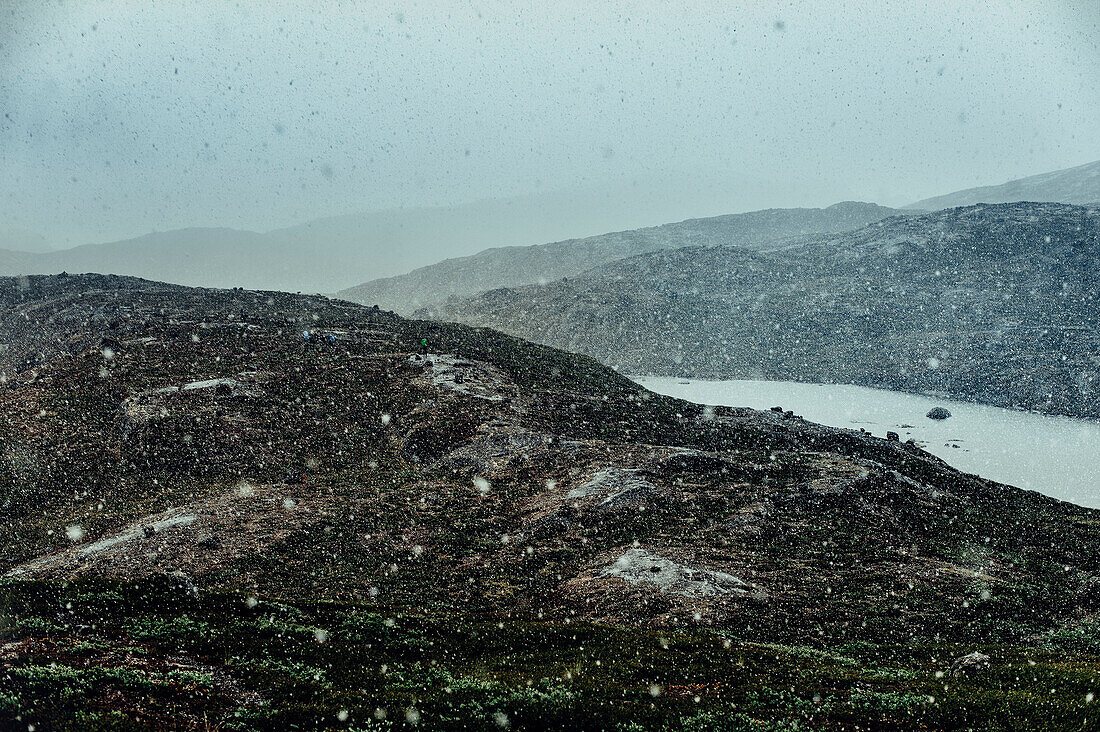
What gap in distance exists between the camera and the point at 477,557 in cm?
2822

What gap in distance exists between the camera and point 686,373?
12400 cm

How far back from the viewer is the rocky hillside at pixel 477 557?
13016 mm

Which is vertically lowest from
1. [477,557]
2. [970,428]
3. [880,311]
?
[970,428]

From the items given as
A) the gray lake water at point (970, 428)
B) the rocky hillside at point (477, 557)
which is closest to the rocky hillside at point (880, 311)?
the gray lake water at point (970, 428)

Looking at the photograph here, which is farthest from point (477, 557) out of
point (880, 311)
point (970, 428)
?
point (880, 311)

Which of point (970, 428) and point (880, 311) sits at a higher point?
point (880, 311)

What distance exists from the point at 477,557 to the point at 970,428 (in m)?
72.2

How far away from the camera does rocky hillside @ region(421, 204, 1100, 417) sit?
95.1m

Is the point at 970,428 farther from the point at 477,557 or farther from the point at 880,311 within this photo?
the point at 477,557

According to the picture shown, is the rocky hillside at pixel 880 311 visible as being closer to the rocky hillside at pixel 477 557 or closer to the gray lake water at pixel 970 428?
the gray lake water at pixel 970 428

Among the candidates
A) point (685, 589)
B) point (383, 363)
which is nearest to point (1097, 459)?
point (685, 589)

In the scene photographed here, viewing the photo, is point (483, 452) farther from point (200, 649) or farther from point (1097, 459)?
point (1097, 459)

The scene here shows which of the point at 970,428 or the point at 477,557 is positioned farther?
the point at 970,428

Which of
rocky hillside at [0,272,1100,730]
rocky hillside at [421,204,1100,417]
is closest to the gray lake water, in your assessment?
rocky hillside at [421,204,1100,417]
